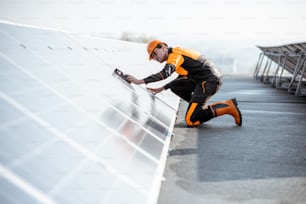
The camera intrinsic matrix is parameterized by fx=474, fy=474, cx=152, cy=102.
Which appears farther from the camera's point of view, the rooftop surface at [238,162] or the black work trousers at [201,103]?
the black work trousers at [201,103]

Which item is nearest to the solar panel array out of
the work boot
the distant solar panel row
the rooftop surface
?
the rooftop surface

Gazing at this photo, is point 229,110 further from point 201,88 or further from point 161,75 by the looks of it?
point 161,75

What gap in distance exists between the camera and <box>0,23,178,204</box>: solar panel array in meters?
1.34

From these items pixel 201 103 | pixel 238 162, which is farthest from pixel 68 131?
pixel 201 103

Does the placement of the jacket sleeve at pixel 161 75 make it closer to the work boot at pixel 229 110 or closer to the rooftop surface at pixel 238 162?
the rooftop surface at pixel 238 162

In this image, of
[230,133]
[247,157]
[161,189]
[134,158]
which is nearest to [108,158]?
[134,158]

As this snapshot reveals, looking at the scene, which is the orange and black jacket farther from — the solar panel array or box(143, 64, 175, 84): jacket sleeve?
the solar panel array

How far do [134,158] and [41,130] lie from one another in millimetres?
533

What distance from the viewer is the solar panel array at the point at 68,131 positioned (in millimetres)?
1344

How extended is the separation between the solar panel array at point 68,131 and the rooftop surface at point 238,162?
154 millimetres

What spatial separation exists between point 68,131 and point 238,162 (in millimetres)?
1340

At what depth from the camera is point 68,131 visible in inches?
68.4

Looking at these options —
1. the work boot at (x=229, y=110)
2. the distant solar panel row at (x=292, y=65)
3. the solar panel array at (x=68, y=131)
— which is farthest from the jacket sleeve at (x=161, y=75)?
the distant solar panel row at (x=292, y=65)

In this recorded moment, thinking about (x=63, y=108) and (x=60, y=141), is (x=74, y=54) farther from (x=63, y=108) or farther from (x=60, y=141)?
(x=60, y=141)
